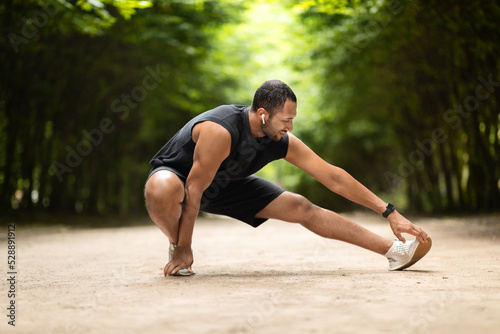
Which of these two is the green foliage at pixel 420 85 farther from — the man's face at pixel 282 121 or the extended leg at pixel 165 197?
the extended leg at pixel 165 197

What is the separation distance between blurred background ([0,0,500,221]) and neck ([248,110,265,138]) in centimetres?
424

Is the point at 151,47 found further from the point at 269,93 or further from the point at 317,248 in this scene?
the point at 269,93

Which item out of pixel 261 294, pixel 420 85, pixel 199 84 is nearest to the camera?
pixel 261 294

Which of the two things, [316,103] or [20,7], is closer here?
[20,7]

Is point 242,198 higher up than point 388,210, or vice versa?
point 242,198

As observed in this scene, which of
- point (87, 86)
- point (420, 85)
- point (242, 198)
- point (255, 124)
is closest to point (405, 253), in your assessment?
point (242, 198)

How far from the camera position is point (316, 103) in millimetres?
19734

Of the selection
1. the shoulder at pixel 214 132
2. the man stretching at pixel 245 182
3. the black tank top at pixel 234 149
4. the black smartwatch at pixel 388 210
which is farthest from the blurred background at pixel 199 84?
the black smartwatch at pixel 388 210

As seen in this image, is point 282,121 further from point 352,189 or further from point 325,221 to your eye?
point 325,221

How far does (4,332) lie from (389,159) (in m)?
21.2

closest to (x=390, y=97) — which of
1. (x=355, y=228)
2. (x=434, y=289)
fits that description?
(x=355, y=228)

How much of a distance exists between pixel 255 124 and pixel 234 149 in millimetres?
233

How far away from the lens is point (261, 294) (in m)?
3.12

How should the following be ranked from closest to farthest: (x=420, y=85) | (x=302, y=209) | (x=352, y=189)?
(x=352, y=189)
(x=302, y=209)
(x=420, y=85)
